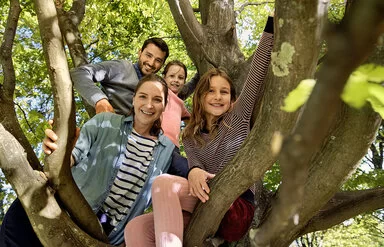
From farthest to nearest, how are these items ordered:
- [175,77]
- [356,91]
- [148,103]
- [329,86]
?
[175,77], [148,103], [356,91], [329,86]

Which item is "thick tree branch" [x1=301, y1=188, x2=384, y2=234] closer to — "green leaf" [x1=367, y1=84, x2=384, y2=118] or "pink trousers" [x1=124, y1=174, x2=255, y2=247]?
"pink trousers" [x1=124, y1=174, x2=255, y2=247]

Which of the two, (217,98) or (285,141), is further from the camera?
(217,98)

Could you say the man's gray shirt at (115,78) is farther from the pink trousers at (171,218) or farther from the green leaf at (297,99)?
the green leaf at (297,99)

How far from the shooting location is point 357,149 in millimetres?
2035

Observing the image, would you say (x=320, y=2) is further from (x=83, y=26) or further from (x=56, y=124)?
(x=83, y=26)

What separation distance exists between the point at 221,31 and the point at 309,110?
15.2 ft

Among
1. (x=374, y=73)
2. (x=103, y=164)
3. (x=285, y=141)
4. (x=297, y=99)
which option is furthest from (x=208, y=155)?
(x=285, y=141)

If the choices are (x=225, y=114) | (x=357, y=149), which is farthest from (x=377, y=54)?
(x=225, y=114)

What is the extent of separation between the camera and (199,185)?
2377 mm

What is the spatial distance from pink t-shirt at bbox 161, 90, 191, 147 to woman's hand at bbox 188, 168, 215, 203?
0.96 metres

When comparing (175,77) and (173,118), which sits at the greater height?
(175,77)

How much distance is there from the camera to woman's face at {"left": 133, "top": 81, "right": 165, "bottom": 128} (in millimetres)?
2980

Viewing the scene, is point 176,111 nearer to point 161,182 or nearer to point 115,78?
point 115,78

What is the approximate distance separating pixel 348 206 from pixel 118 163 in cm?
179
